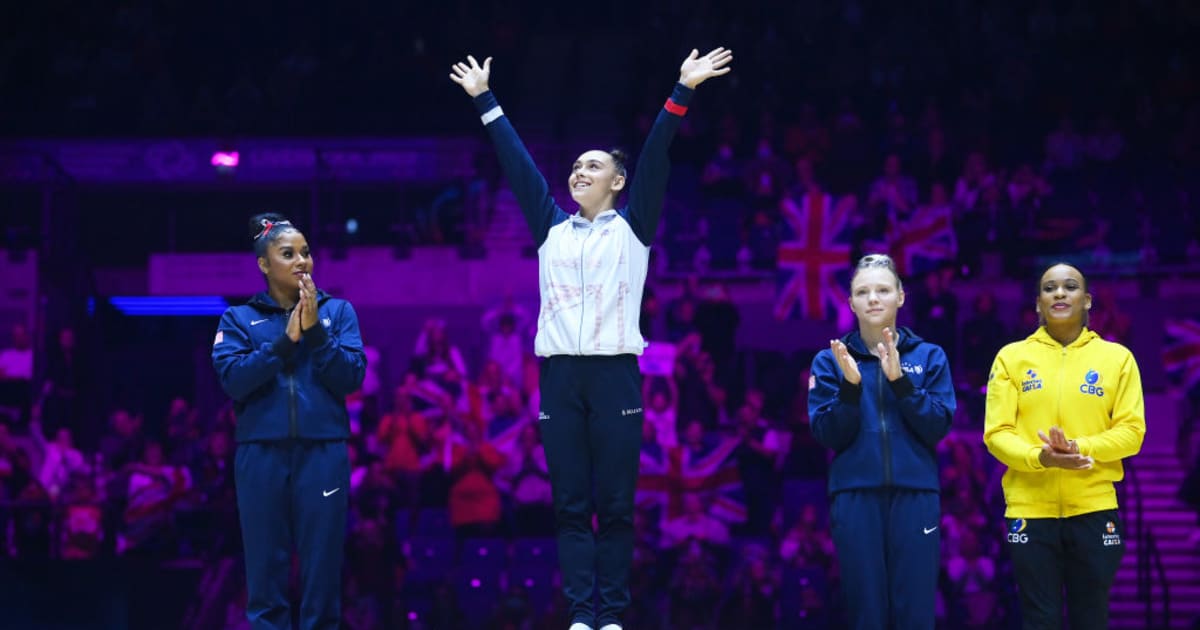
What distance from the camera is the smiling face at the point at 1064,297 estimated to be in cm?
525

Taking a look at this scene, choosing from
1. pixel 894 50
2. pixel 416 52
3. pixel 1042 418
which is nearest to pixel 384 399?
pixel 416 52

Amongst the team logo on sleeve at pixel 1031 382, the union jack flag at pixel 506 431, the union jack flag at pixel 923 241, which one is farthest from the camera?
the union jack flag at pixel 923 241

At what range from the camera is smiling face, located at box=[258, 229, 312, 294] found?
530 centimetres

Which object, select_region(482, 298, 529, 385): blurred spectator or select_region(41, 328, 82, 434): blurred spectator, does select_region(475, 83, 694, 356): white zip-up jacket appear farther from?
select_region(41, 328, 82, 434): blurred spectator

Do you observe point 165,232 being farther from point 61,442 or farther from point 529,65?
point 529,65

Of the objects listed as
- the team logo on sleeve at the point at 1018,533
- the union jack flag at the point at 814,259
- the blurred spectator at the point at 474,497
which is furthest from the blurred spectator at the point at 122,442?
the team logo on sleeve at the point at 1018,533

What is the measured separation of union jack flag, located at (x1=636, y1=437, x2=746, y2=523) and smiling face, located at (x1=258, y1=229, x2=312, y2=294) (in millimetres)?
6117

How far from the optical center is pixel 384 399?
1271 centimetres

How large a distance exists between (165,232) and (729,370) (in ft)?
20.4

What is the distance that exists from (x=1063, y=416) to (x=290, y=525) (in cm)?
306

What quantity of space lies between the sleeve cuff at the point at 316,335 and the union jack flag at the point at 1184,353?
980cm

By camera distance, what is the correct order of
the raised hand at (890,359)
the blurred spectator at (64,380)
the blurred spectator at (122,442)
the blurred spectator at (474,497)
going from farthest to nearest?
the blurred spectator at (64,380) → the blurred spectator at (122,442) → the blurred spectator at (474,497) → the raised hand at (890,359)

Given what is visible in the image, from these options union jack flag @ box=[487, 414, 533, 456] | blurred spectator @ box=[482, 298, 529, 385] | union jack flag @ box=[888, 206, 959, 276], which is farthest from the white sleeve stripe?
union jack flag @ box=[888, 206, 959, 276]

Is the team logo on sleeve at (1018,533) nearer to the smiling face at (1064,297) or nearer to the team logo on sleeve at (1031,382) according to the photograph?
the team logo on sleeve at (1031,382)
